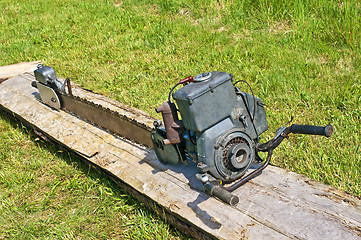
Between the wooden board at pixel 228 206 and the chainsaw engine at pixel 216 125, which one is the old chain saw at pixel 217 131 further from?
the wooden board at pixel 228 206

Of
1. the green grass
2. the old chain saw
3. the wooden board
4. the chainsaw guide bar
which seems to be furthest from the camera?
the green grass

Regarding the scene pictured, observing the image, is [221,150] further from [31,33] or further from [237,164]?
[31,33]

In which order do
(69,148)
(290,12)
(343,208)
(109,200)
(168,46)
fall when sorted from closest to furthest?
(343,208)
(109,200)
(69,148)
(290,12)
(168,46)

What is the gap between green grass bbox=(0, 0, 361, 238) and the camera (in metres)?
3.81

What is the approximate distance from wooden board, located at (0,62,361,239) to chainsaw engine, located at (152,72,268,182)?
0.83ft

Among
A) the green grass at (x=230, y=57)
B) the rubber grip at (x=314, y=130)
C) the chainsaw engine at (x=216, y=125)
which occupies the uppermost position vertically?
the chainsaw engine at (x=216, y=125)

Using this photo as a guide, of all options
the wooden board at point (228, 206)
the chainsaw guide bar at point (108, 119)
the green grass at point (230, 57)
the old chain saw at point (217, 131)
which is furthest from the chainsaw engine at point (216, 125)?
the green grass at point (230, 57)

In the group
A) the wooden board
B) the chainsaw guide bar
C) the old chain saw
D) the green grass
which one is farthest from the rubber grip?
the chainsaw guide bar

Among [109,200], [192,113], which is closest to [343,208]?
[192,113]

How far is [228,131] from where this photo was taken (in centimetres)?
267

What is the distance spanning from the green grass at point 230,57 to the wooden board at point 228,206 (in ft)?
1.18

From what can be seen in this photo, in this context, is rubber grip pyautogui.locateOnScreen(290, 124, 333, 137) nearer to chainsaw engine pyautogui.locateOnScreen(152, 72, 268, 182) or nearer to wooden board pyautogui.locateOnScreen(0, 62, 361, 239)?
chainsaw engine pyautogui.locateOnScreen(152, 72, 268, 182)

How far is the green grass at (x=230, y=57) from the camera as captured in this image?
12.5ft

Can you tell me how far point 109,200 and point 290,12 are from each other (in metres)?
4.21
